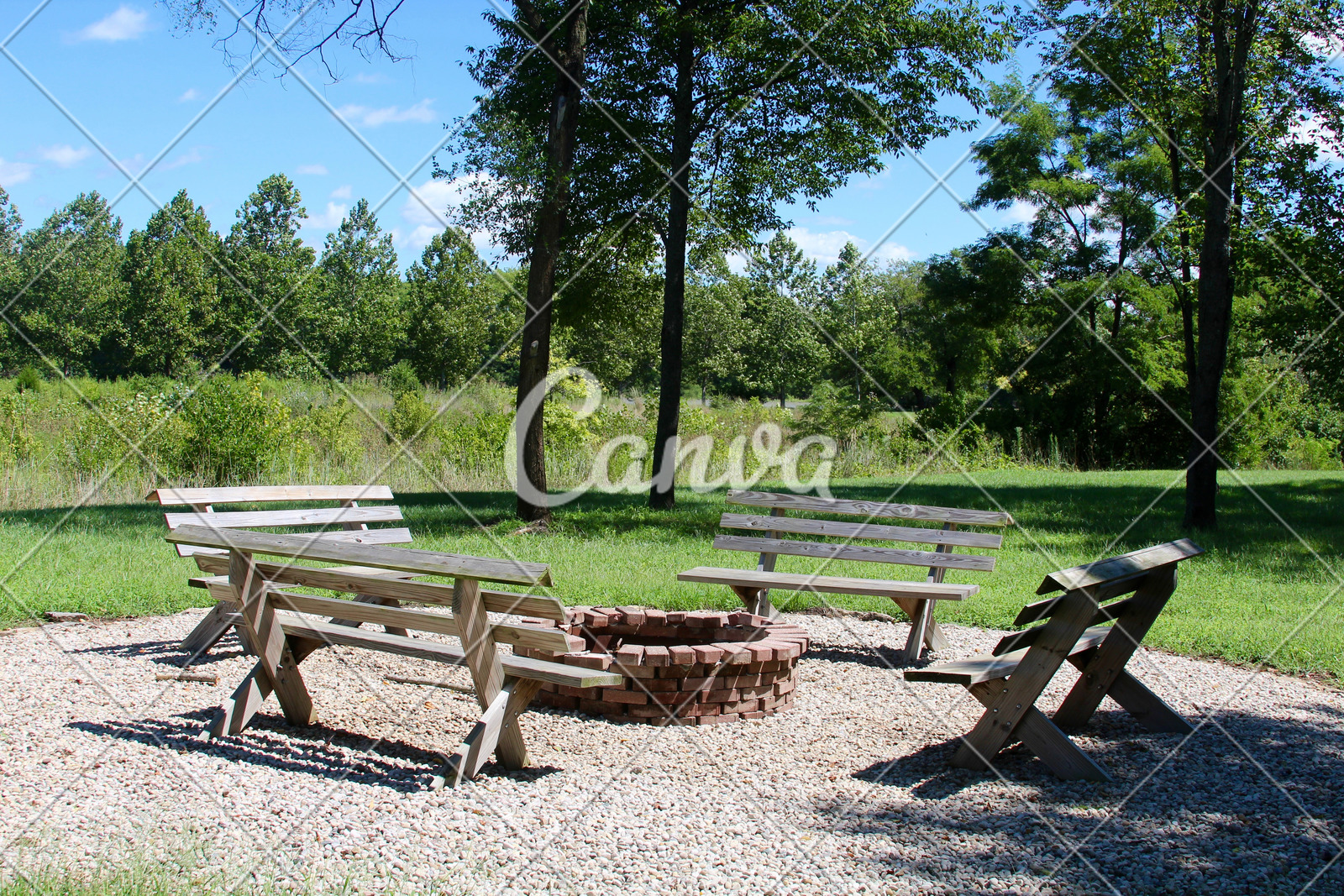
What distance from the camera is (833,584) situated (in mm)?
5539

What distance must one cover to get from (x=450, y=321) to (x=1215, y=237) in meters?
20.8

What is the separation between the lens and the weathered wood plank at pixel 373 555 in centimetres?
301

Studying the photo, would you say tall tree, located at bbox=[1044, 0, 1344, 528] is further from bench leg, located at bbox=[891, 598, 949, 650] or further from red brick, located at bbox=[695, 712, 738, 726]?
red brick, located at bbox=[695, 712, 738, 726]

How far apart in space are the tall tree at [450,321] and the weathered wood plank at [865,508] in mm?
19709

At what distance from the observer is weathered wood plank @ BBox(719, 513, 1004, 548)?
5.89 meters

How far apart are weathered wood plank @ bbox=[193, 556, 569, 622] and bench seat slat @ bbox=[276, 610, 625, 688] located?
0.18 metres

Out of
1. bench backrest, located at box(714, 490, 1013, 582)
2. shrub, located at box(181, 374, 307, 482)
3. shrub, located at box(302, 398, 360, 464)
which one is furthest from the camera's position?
shrub, located at box(302, 398, 360, 464)

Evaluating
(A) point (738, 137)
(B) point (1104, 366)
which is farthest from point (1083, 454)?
(A) point (738, 137)

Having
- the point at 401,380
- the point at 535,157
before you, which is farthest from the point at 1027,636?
the point at 401,380

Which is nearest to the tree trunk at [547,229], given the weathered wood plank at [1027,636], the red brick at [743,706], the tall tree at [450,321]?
the red brick at [743,706]

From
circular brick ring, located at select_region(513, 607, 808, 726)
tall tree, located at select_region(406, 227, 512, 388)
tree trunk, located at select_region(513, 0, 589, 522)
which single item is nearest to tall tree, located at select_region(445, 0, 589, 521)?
tree trunk, located at select_region(513, 0, 589, 522)

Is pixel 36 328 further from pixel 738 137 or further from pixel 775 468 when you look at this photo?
pixel 738 137

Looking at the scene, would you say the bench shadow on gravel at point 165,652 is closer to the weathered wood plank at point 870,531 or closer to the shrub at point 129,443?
the weathered wood plank at point 870,531

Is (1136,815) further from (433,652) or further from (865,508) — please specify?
(865,508)
